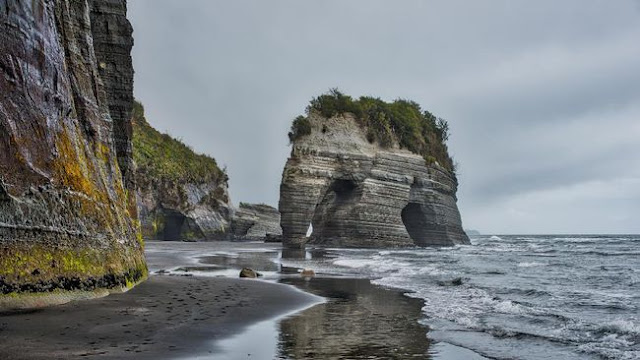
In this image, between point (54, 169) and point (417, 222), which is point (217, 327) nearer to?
point (54, 169)

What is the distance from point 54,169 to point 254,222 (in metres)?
69.2

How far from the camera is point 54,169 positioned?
10.5 m

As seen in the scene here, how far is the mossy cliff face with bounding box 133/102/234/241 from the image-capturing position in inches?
2520

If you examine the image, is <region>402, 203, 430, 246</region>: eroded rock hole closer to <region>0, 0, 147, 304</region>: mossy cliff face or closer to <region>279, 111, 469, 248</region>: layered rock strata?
<region>279, 111, 469, 248</region>: layered rock strata

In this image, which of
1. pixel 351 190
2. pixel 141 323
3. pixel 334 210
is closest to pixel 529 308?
pixel 141 323

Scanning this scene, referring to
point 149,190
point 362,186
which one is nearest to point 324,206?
point 362,186

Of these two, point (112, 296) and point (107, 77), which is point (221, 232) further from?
point (112, 296)

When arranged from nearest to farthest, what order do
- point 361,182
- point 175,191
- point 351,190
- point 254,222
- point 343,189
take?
point 361,182 < point 351,190 < point 343,189 < point 175,191 < point 254,222

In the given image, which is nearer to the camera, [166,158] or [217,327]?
[217,327]

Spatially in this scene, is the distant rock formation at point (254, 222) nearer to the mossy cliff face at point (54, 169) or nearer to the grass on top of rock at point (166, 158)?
the grass on top of rock at point (166, 158)

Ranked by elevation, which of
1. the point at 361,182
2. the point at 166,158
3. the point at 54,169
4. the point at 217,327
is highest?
the point at 166,158

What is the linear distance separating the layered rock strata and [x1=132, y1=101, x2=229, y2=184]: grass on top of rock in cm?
2314

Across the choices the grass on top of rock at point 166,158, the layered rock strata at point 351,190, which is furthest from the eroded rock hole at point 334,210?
the grass on top of rock at point 166,158

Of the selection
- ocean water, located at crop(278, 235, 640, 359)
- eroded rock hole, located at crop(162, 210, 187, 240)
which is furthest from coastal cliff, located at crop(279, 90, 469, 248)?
ocean water, located at crop(278, 235, 640, 359)
